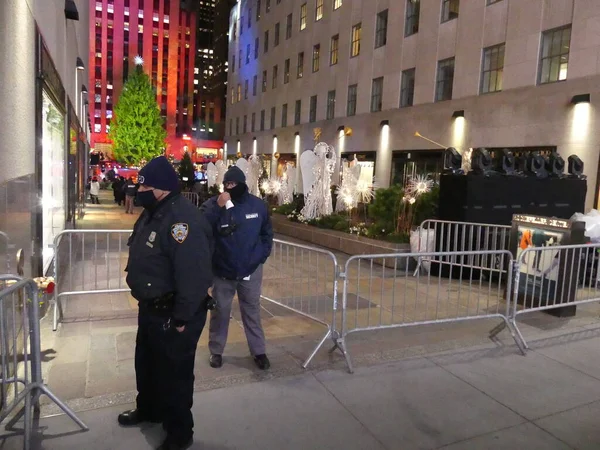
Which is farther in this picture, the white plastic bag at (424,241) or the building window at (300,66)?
the building window at (300,66)

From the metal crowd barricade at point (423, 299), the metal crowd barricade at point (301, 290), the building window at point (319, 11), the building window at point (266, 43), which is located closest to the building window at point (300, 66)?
the building window at point (319, 11)

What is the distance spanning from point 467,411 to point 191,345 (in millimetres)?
2348

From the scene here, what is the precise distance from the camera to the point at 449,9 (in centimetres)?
1936

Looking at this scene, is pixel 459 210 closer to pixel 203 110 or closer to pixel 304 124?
pixel 304 124

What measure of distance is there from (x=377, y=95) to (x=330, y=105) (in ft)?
16.8

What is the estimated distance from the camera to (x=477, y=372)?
189 inches

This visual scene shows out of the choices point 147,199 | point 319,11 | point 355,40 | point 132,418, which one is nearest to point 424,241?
point 132,418

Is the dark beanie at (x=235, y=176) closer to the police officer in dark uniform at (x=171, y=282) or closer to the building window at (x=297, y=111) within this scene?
the police officer in dark uniform at (x=171, y=282)

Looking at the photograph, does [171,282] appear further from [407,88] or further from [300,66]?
[300,66]

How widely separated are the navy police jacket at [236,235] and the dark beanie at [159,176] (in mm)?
1097

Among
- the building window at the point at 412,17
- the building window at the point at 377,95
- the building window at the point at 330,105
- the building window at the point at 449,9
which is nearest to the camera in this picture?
the building window at the point at 449,9

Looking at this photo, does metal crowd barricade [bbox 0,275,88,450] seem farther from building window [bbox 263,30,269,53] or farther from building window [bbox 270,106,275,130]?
building window [bbox 263,30,269,53]

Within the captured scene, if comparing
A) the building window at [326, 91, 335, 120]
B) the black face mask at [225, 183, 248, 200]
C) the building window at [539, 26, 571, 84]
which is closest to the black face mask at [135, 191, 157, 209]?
the black face mask at [225, 183, 248, 200]

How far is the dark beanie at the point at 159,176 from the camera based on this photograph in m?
3.21
